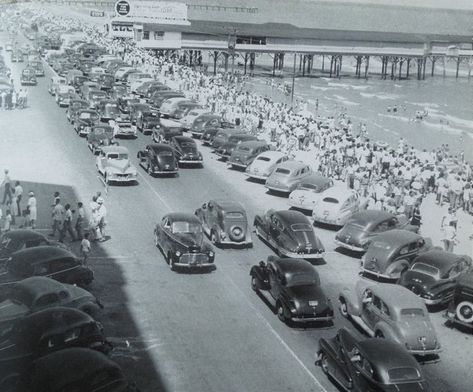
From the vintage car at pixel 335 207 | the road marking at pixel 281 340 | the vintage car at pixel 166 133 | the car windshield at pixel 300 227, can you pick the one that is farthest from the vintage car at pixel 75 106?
the road marking at pixel 281 340

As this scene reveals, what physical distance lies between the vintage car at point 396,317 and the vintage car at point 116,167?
15.3 meters

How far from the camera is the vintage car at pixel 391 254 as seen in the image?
21.1 metres

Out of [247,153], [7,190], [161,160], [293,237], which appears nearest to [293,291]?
[293,237]

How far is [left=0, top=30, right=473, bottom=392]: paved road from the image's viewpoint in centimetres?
1509

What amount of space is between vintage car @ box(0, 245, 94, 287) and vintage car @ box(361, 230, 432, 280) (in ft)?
30.6

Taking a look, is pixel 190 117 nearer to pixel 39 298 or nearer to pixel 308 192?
pixel 308 192

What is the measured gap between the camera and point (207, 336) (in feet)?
55.0

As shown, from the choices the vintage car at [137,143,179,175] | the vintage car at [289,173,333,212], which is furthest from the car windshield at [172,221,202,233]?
the vintage car at [137,143,179,175]

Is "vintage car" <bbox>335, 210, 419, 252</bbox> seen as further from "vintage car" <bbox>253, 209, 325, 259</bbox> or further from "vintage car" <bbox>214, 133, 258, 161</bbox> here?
"vintage car" <bbox>214, 133, 258, 161</bbox>

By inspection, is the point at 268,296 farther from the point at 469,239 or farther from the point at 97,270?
the point at 469,239

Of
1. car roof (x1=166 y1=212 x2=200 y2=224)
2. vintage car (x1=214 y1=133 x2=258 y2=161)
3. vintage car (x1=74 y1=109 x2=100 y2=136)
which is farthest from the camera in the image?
vintage car (x1=74 y1=109 x2=100 y2=136)

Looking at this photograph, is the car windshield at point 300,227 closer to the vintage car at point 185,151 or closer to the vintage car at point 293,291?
the vintage car at point 293,291

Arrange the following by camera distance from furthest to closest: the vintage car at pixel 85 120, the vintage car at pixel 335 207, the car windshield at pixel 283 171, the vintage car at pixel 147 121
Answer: the vintage car at pixel 147 121
the vintage car at pixel 85 120
the car windshield at pixel 283 171
the vintage car at pixel 335 207

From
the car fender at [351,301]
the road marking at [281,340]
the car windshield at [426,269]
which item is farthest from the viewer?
the car windshield at [426,269]
